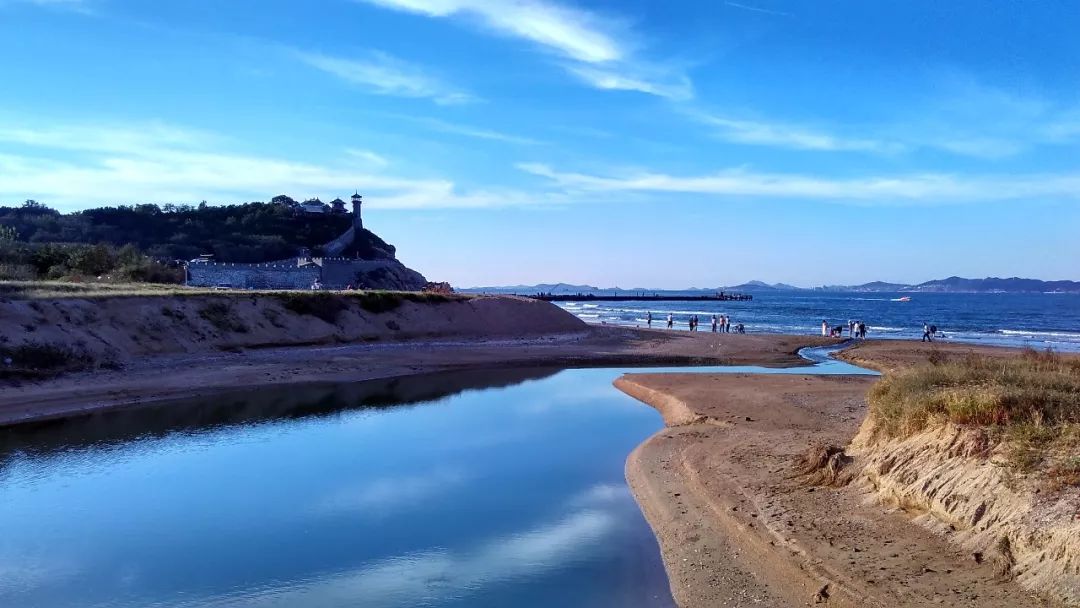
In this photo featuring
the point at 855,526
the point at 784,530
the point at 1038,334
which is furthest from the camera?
the point at 1038,334

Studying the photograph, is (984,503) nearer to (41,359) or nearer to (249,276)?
(41,359)

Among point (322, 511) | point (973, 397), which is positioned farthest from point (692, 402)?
point (322, 511)

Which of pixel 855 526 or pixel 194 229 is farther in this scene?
pixel 194 229

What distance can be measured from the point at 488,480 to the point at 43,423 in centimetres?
1339

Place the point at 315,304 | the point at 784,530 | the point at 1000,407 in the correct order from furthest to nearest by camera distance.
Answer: the point at 315,304
the point at 784,530
the point at 1000,407

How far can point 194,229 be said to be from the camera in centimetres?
9531

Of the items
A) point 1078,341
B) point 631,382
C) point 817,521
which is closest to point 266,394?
point 631,382

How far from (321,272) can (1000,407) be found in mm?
59541

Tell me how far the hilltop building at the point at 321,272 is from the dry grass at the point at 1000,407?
53.0 metres

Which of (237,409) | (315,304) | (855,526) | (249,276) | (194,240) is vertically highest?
(194,240)

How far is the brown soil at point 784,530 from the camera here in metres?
8.14

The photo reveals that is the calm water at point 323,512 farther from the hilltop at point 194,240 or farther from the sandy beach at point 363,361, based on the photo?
the hilltop at point 194,240

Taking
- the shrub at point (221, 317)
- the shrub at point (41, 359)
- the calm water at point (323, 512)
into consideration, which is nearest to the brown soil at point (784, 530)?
the calm water at point (323, 512)

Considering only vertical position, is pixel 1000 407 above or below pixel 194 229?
below
